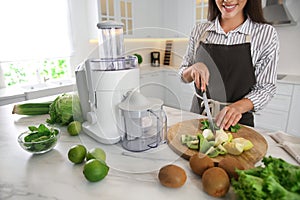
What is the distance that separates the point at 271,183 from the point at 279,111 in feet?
7.11

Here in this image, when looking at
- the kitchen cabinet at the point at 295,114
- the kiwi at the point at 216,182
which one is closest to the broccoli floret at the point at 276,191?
the kiwi at the point at 216,182

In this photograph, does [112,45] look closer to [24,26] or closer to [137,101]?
[137,101]

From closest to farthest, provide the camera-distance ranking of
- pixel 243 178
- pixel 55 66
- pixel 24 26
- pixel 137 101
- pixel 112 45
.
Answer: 1. pixel 243 178
2. pixel 137 101
3. pixel 112 45
4. pixel 24 26
5. pixel 55 66

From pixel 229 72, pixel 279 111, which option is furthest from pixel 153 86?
pixel 279 111

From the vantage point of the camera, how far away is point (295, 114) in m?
2.14

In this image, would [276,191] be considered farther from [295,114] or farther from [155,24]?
[155,24]

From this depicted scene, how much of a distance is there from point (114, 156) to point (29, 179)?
0.26 metres

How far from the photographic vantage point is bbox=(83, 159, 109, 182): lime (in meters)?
0.56

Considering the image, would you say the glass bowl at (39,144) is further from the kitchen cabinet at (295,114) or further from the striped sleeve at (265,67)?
the kitchen cabinet at (295,114)

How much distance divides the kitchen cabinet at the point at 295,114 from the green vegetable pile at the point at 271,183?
6.59 ft

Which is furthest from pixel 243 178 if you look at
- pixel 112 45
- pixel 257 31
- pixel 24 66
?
pixel 24 66

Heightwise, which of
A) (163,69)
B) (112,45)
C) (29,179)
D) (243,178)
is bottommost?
(29,179)

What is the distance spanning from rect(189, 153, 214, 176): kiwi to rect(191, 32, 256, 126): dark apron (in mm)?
507

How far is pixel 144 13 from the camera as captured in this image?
296cm
